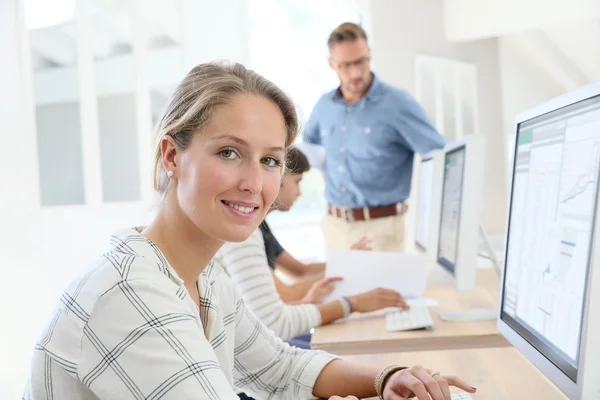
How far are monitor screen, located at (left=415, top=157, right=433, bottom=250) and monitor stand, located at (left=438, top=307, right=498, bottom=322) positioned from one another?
1.08 ft

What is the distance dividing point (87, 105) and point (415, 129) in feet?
5.68

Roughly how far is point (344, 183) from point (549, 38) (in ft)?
8.15

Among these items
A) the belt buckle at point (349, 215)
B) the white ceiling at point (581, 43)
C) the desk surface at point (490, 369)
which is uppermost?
the white ceiling at point (581, 43)

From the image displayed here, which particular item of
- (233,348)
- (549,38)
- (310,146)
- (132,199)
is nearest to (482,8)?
(549,38)

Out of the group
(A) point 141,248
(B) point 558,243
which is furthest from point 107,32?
(B) point 558,243

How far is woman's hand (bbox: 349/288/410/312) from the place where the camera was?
1.77 meters

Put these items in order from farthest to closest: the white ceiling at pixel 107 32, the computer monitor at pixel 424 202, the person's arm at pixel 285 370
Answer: the white ceiling at pixel 107 32 < the computer monitor at pixel 424 202 < the person's arm at pixel 285 370

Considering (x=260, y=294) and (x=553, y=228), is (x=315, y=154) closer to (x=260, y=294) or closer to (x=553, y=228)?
(x=260, y=294)

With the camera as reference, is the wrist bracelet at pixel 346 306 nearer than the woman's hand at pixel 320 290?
Yes

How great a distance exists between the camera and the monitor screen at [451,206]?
1680 mm

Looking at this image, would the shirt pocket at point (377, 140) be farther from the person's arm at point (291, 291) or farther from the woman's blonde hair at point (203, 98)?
the woman's blonde hair at point (203, 98)

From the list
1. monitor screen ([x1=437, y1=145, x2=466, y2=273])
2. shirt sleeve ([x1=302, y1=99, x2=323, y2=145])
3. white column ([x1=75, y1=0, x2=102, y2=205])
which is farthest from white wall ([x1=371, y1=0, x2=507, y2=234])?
monitor screen ([x1=437, y1=145, x2=466, y2=273])

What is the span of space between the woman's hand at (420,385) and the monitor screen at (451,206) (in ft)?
2.13

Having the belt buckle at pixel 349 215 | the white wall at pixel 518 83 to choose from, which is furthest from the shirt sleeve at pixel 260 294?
the white wall at pixel 518 83
